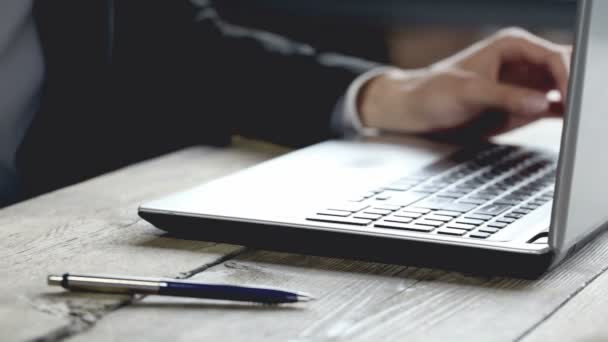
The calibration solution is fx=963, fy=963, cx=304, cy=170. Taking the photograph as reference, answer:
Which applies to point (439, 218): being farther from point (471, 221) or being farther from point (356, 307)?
point (356, 307)

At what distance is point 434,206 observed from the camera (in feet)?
2.59

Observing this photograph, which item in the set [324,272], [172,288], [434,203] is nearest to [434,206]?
[434,203]

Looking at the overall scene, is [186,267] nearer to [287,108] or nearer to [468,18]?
[287,108]

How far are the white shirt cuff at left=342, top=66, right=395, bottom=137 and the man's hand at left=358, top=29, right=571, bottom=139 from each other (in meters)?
0.02

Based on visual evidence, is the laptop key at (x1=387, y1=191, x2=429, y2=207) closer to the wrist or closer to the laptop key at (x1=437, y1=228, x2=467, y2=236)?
the laptop key at (x1=437, y1=228, x2=467, y2=236)

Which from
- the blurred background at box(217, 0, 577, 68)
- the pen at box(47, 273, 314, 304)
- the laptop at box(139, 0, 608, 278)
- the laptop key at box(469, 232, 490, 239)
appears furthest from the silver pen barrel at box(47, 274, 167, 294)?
the blurred background at box(217, 0, 577, 68)

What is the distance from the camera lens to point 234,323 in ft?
1.99

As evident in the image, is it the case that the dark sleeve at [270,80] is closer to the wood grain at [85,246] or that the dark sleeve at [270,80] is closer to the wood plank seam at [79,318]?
the wood grain at [85,246]

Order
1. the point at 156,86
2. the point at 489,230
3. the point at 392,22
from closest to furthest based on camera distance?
the point at 489,230 < the point at 156,86 < the point at 392,22

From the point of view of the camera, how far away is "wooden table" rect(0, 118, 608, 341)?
23.5 inches

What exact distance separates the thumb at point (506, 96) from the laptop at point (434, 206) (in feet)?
0.58

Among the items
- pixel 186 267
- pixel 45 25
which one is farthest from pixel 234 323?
pixel 45 25

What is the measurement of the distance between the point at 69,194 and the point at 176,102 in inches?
16.8

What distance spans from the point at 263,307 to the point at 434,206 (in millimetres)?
213
